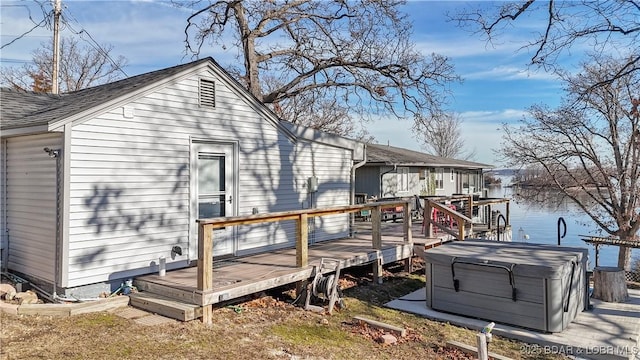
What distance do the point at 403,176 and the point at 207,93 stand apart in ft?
43.7

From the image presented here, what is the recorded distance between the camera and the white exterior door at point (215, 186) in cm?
672

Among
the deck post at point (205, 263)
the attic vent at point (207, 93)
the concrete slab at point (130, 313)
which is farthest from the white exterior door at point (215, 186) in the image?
the deck post at point (205, 263)

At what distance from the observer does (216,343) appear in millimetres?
4449

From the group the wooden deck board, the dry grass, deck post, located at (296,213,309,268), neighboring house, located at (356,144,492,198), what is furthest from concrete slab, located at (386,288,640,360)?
neighboring house, located at (356,144,492,198)

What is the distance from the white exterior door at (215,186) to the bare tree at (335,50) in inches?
334

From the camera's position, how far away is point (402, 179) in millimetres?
18984

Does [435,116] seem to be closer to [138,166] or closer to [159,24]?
[159,24]

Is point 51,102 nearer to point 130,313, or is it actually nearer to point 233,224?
point 130,313

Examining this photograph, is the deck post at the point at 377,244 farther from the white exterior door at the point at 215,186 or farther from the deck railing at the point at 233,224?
the white exterior door at the point at 215,186

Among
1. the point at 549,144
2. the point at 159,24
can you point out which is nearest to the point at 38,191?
the point at 159,24

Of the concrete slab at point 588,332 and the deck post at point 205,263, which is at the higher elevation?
the deck post at point 205,263

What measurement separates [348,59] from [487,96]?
10.3 meters

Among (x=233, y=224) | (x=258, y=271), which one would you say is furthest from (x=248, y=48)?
(x=233, y=224)

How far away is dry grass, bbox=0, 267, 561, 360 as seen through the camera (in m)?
4.09
